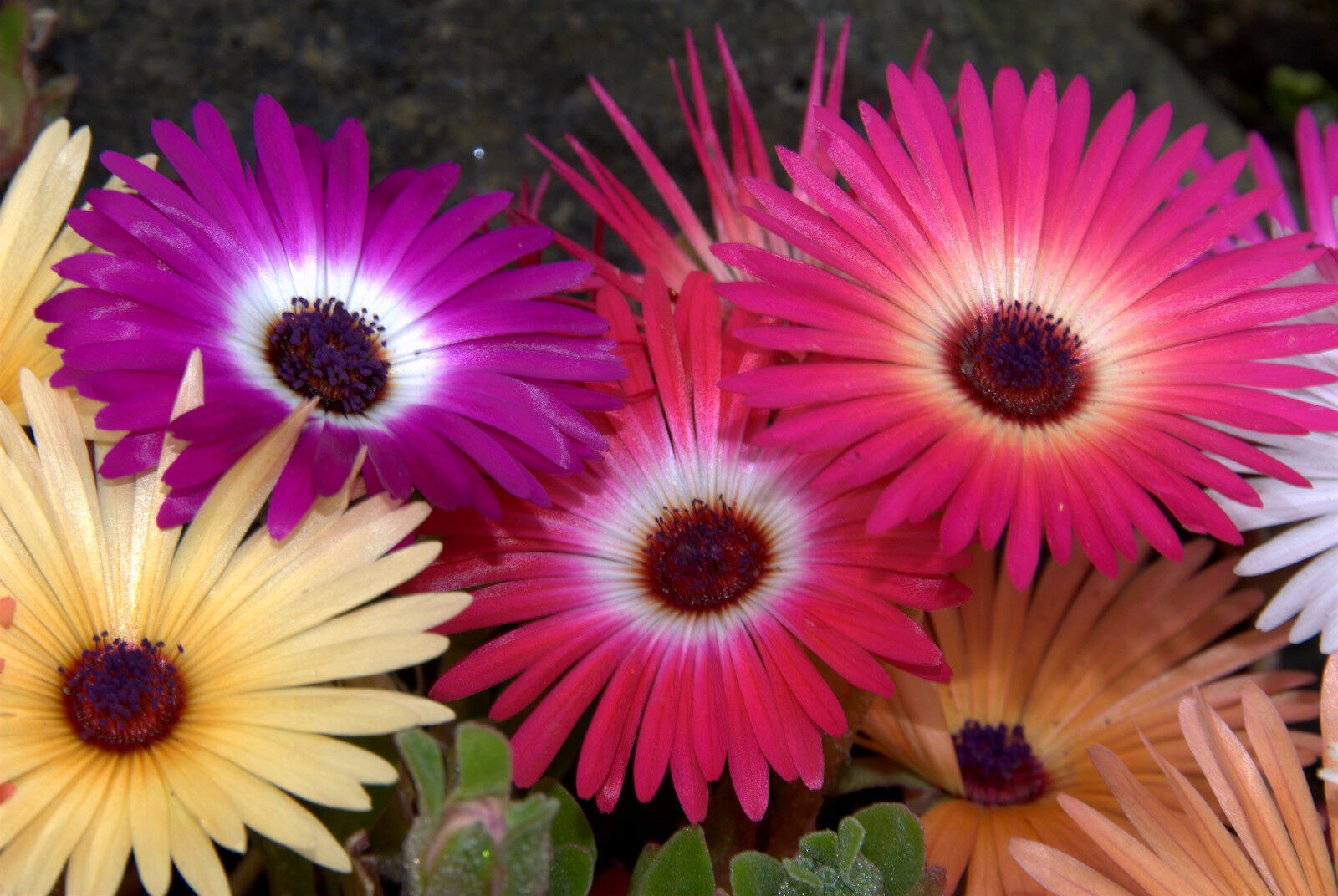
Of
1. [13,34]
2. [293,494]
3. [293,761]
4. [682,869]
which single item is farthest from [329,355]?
[13,34]

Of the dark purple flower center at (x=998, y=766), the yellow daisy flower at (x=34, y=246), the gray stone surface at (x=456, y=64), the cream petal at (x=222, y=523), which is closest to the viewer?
the cream petal at (x=222, y=523)

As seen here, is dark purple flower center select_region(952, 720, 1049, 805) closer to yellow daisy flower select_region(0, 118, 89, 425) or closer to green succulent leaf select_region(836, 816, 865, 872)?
green succulent leaf select_region(836, 816, 865, 872)

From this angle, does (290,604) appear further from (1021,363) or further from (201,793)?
(1021,363)

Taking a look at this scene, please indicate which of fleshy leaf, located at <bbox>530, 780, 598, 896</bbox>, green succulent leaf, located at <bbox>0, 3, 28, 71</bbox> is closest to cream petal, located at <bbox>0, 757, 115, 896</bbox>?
fleshy leaf, located at <bbox>530, 780, 598, 896</bbox>

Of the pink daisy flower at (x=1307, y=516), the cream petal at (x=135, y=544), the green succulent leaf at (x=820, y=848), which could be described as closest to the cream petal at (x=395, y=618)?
the cream petal at (x=135, y=544)

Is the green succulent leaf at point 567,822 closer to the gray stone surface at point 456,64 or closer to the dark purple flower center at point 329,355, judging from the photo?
the dark purple flower center at point 329,355

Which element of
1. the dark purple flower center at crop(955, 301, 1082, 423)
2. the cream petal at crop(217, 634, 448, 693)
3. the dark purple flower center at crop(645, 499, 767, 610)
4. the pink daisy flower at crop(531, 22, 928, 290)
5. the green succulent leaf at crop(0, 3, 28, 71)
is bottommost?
the cream petal at crop(217, 634, 448, 693)
